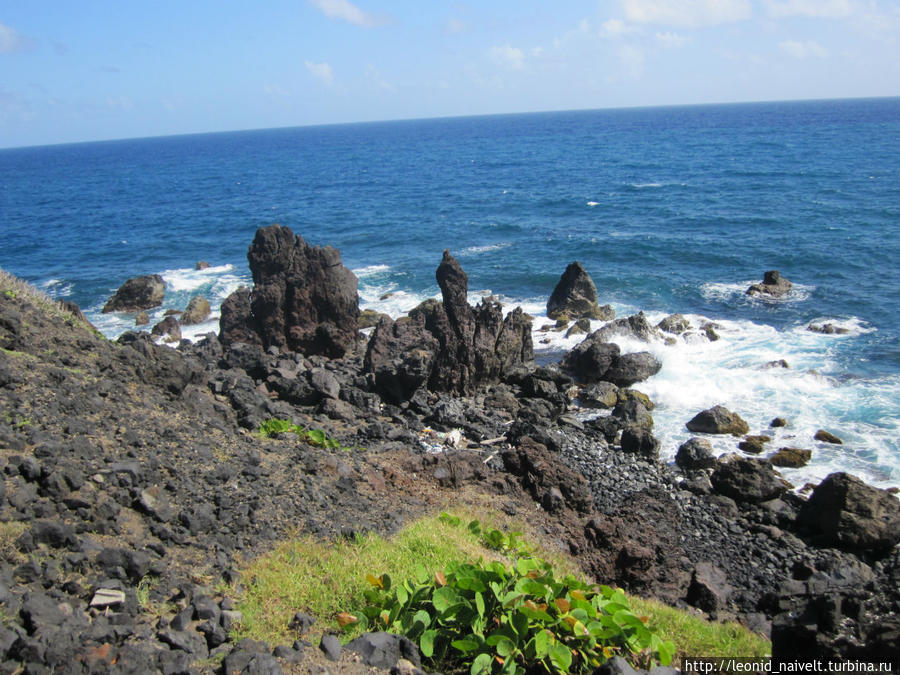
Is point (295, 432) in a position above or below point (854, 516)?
above

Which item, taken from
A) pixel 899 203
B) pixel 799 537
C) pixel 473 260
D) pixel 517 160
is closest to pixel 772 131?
pixel 517 160

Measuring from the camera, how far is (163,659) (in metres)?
6.67

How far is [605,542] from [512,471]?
10.5 feet

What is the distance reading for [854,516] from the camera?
14922 mm

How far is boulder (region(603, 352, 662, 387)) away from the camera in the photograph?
2583 centimetres

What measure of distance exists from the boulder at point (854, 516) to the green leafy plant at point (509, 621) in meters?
9.82

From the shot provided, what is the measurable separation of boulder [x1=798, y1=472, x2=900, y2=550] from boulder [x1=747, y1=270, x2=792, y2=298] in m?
23.1

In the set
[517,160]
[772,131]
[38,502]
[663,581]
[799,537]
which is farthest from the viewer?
[772,131]

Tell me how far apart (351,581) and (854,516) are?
12448 millimetres

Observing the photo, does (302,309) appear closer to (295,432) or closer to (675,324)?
(295,432)

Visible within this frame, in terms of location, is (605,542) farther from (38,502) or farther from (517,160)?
(517,160)

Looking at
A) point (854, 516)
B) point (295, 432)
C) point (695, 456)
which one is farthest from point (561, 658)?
point (695, 456)

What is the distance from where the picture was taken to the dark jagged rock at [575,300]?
112 ft

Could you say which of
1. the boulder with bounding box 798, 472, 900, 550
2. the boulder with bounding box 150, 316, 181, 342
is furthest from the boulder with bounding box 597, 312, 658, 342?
A: the boulder with bounding box 150, 316, 181, 342
